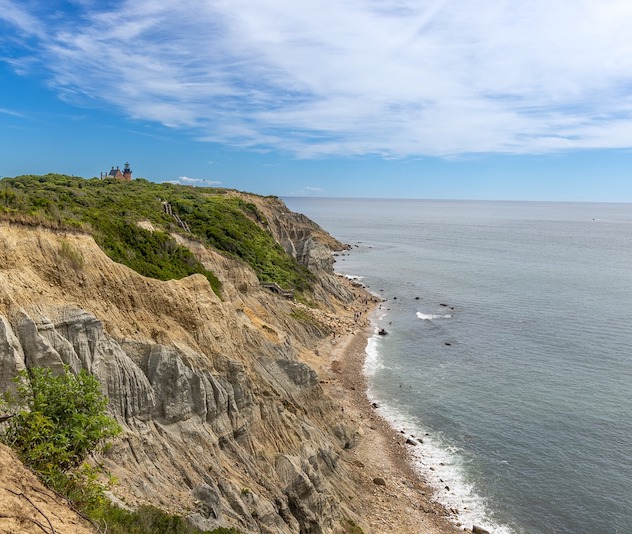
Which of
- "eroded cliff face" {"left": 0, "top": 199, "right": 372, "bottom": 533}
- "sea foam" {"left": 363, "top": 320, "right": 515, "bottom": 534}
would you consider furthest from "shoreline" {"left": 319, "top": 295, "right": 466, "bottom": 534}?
"eroded cliff face" {"left": 0, "top": 199, "right": 372, "bottom": 533}

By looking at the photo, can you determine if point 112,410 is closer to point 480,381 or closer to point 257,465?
point 257,465

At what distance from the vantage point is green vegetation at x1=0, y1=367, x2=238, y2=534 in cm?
1412

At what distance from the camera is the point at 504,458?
125ft

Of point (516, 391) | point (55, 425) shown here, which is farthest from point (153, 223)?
point (516, 391)

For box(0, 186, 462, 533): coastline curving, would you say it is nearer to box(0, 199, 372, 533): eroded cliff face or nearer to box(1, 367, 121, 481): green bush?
box(0, 199, 372, 533): eroded cliff face

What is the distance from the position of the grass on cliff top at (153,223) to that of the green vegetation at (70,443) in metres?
10.8

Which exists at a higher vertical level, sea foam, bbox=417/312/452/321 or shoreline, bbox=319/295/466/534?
sea foam, bbox=417/312/452/321

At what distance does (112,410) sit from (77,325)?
404 cm

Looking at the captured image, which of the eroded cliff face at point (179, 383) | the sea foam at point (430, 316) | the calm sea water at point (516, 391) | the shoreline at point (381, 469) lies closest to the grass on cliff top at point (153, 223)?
the eroded cliff face at point (179, 383)

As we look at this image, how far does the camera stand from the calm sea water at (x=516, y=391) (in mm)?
33688

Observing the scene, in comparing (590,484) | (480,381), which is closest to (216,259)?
(480,381)

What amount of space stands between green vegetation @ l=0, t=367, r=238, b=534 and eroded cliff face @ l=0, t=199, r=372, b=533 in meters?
2.52

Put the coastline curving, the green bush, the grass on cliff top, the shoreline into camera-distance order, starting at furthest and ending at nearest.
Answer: the shoreline
the grass on cliff top
the coastline curving
the green bush

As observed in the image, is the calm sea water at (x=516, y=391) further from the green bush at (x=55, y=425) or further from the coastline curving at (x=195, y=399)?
the green bush at (x=55, y=425)
